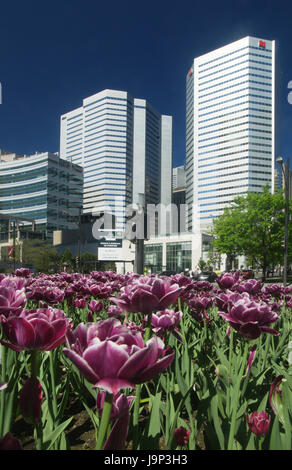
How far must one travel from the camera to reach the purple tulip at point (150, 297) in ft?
5.19

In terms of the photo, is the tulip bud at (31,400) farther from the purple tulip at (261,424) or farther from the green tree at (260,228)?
the green tree at (260,228)

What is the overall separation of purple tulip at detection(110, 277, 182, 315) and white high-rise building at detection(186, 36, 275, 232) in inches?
5249

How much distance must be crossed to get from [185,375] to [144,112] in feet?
679

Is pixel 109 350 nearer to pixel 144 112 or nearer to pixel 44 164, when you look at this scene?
pixel 44 164

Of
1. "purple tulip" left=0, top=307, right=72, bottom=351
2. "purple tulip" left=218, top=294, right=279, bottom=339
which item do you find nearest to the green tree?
"purple tulip" left=218, top=294, right=279, bottom=339

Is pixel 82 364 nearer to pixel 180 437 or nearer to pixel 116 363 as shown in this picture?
pixel 116 363

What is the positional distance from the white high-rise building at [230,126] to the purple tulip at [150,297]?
133m

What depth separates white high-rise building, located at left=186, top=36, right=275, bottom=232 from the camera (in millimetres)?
135000

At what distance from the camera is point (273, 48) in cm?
13712

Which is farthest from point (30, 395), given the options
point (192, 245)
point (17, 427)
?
point (192, 245)

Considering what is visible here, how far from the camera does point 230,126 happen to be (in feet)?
465

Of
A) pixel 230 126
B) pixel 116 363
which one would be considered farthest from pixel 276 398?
pixel 230 126

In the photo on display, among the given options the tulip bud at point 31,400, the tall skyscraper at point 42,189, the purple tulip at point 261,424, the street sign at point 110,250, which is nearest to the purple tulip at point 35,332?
the tulip bud at point 31,400

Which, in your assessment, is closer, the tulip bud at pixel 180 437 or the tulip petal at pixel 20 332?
the tulip petal at pixel 20 332
